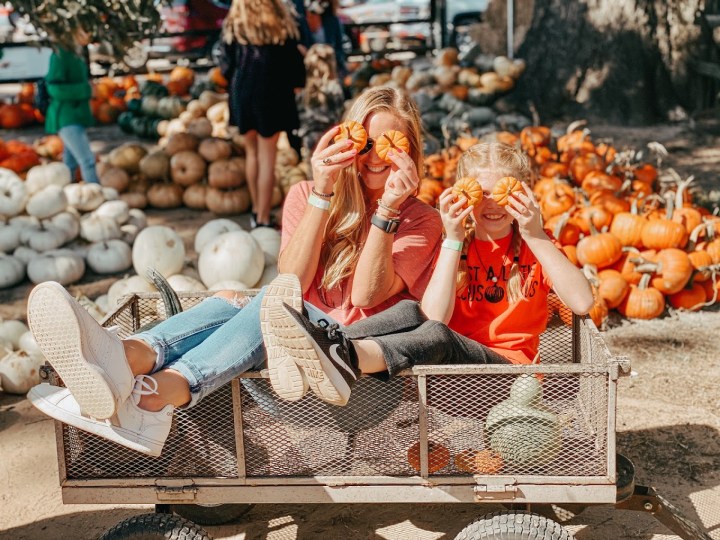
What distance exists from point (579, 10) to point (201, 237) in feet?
19.4

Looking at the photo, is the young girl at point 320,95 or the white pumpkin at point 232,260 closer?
the white pumpkin at point 232,260

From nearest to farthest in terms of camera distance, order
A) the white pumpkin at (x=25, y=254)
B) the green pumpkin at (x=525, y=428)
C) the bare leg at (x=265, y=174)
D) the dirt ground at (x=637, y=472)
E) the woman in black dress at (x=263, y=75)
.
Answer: the green pumpkin at (x=525, y=428)
the dirt ground at (x=637, y=472)
the white pumpkin at (x=25, y=254)
the woman in black dress at (x=263, y=75)
the bare leg at (x=265, y=174)

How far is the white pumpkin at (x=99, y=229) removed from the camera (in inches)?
261

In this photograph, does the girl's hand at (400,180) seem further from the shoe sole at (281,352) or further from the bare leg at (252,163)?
the bare leg at (252,163)

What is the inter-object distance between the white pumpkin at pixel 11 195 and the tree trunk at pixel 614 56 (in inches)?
244

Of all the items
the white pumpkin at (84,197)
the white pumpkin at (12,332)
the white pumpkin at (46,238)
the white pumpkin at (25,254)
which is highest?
the white pumpkin at (84,197)

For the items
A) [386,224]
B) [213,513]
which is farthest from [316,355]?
[213,513]

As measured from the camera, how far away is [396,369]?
8.29ft

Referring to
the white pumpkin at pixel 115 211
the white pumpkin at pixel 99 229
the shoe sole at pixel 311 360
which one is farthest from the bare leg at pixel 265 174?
the shoe sole at pixel 311 360

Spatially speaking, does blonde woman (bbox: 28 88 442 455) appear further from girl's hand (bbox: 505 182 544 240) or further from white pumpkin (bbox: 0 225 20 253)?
white pumpkin (bbox: 0 225 20 253)

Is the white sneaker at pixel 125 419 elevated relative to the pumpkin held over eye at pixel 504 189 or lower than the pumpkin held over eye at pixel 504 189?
lower

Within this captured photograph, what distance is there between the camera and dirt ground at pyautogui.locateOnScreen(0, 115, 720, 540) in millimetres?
3422

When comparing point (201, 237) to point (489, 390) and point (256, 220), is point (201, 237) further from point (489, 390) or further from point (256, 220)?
point (489, 390)

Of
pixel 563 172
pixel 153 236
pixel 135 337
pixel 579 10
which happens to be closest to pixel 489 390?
pixel 135 337
